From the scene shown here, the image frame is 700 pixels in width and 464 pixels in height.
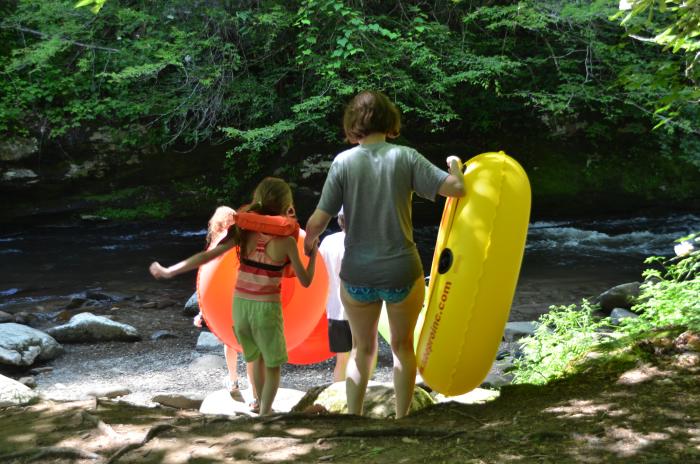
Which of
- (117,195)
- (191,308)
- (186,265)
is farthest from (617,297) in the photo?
(117,195)

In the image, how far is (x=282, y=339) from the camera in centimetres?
410

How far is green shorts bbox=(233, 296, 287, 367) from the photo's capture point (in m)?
4.00

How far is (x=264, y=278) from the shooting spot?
3.98 metres

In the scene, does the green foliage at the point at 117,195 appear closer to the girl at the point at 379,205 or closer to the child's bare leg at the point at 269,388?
the child's bare leg at the point at 269,388

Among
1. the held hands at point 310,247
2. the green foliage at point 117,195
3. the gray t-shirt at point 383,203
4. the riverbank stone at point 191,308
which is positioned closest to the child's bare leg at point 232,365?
the held hands at point 310,247

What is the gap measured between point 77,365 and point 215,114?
6.96m

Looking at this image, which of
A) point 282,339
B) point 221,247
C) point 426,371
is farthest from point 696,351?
point 221,247

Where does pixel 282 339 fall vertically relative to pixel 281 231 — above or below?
below

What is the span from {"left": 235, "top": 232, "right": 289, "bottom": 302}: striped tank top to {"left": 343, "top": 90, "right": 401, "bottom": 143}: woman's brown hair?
0.94m

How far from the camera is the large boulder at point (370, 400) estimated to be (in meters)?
4.09

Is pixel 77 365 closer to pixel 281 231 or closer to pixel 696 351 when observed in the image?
pixel 281 231

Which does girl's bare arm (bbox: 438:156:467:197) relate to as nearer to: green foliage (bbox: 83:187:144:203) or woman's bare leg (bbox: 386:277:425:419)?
woman's bare leg (bbox: 386:277:425:419)

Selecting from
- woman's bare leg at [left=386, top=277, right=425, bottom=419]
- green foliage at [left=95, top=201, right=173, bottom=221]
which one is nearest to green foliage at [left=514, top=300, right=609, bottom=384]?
woman's bare leg at [left=386, top=277, right=425, bottom=419]

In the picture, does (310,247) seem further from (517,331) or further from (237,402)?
(517,331)
